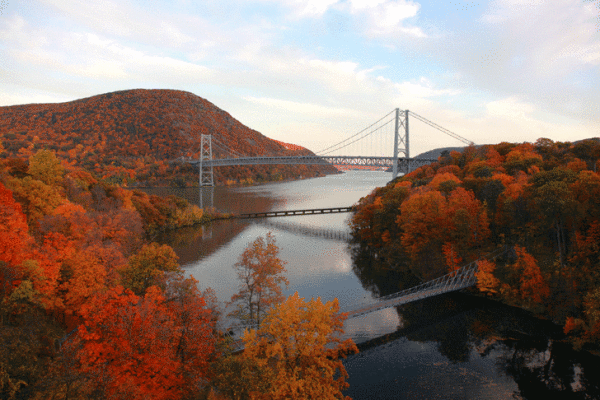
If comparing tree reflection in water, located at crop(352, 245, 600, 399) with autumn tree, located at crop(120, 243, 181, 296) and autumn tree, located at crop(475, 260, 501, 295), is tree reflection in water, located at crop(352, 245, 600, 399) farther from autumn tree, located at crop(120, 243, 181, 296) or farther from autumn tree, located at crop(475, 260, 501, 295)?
autumn tree, located at crop(120, 243, 181, 296)

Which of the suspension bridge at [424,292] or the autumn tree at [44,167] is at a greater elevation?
the autumn tree at [44,167]

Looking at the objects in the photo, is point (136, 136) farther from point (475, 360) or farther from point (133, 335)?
point (475, 360)

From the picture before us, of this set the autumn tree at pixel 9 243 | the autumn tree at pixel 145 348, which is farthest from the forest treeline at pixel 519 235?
the autumn tree at pixel 9 243

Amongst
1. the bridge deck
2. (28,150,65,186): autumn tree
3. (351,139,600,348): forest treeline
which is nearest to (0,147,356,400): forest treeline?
(28,150,65,186): autumn tree

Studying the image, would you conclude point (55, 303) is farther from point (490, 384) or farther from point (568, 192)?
point (568, 192)

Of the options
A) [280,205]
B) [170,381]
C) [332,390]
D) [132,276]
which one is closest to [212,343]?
[170,381]

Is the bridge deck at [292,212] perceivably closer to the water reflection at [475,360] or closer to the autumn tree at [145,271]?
the water reflection at [475,360]
